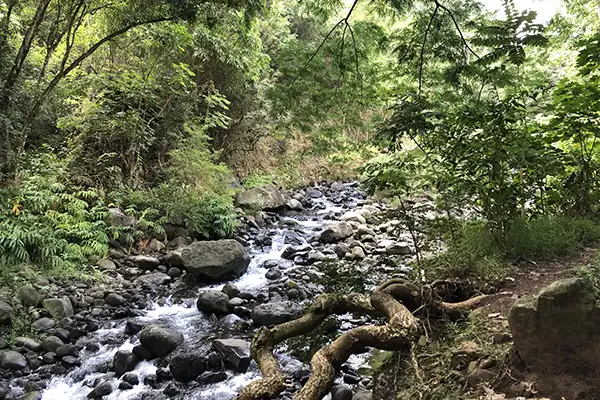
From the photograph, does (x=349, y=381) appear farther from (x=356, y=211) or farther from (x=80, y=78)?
(x=80, y=78)

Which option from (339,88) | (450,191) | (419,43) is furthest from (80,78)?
(450,191)

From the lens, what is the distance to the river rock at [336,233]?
8.34 m

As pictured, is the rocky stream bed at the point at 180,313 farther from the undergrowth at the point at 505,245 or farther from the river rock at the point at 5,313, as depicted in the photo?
the undergrowth at the point at 505,245

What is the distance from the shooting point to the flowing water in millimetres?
3777

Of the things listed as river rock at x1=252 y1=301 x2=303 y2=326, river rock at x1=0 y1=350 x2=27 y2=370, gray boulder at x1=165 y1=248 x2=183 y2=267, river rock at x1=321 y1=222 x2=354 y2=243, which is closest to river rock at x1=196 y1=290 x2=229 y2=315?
river rock at x1=252 y1=301 x2=303 y2=326

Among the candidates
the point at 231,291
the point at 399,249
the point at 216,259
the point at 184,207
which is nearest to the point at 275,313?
the point at 231,291

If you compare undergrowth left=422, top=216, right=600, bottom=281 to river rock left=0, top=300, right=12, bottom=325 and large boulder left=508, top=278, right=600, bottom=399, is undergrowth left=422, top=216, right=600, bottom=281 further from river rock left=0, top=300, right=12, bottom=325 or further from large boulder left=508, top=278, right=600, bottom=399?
river rock left=0, top=300, right=12, bottom=325

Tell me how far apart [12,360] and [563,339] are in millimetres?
4789

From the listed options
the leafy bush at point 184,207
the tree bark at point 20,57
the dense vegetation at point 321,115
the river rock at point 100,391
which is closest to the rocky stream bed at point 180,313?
the river rock at point 100,391

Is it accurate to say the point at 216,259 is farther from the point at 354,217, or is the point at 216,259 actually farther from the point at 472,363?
the point at 472,363

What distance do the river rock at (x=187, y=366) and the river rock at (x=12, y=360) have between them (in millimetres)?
1509

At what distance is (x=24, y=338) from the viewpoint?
4.40m

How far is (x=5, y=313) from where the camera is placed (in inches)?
179

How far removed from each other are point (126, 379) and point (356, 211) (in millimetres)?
7079
